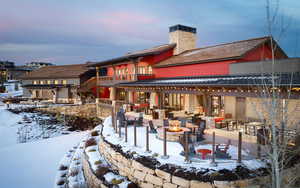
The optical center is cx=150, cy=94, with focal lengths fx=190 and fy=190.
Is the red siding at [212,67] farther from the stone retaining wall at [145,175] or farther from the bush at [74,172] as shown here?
the bush at [74,172]

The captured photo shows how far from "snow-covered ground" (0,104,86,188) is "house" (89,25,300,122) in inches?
322

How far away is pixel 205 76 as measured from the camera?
16672 millimetres

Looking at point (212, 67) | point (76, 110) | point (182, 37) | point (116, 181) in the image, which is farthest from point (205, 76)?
point (76, 110)

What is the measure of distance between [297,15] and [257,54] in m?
12.7

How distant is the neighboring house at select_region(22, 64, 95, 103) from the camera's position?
32.7 m

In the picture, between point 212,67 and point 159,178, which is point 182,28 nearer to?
point 212,67

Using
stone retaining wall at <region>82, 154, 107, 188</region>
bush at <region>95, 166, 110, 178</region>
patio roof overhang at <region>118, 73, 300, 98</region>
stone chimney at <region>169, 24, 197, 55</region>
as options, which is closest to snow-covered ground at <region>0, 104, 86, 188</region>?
stone retaining wall at <region>82, 154, 107, 188</region>

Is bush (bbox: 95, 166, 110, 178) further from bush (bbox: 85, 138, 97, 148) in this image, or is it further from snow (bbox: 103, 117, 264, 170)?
bush (bbox: 85, 138, 97, 148)

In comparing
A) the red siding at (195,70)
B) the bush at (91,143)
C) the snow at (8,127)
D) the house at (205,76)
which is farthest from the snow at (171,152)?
the snow at (8,127)

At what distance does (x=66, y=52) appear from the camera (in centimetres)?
10600

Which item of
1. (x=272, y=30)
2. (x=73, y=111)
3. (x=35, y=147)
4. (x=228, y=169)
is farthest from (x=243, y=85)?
(x=73, y=111)

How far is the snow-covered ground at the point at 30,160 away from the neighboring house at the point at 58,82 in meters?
13.7

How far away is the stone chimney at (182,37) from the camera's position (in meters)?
23.5

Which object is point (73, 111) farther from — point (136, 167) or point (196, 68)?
point (136, 167)
